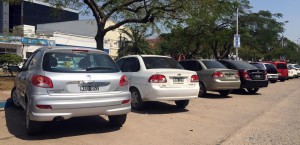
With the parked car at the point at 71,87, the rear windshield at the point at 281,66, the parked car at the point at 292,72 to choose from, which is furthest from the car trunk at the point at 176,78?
the parked car at the point at 292,72

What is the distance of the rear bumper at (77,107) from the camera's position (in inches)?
237

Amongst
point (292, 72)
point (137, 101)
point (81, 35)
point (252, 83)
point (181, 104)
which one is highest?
point (81, 35)

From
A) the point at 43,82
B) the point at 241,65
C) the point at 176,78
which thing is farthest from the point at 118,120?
the point at 241,65

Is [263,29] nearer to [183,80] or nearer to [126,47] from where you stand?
[126,47]

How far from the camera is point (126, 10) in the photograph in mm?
19234

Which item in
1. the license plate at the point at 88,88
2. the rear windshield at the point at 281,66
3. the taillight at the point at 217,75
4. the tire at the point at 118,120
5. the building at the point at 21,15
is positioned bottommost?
the tire at the point at 118,120

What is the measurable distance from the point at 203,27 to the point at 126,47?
2067 cm

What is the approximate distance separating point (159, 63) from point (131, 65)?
842mm

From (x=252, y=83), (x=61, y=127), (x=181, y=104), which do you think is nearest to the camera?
(x=61, y=127)

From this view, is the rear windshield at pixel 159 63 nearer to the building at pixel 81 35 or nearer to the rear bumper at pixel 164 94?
the rear bumper at pixel 164 94

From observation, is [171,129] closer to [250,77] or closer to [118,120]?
[118,120]

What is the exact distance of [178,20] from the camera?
61.8ft

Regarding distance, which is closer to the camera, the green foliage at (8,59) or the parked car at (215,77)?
the parked car at (215,77)

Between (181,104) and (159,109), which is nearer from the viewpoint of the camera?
(159,109)
